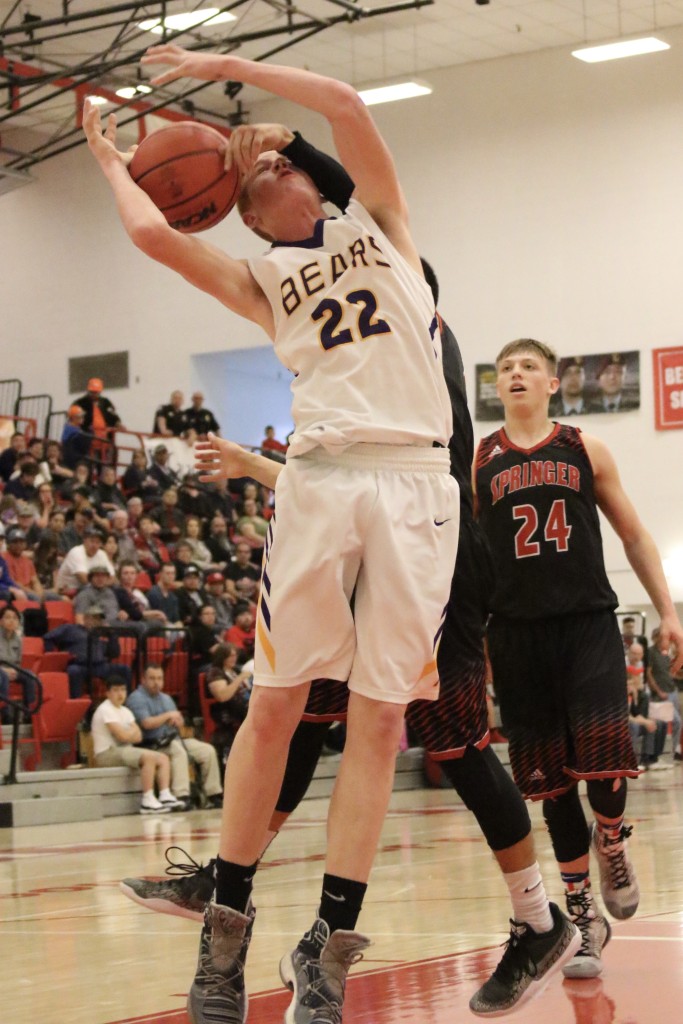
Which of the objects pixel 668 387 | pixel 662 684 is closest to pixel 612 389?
pixel 668 387

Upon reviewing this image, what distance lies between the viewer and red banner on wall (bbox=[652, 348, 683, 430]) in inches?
790

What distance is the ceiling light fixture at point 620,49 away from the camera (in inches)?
751

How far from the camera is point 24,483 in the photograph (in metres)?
16.6

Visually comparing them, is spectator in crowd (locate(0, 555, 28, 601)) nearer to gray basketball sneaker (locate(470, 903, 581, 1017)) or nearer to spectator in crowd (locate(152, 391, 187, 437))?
spectator in crowd (locate(152, 391, 187, 437))

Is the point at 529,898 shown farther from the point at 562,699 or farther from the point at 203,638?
the point at 203,638

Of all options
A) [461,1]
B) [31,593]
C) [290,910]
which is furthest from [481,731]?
[461,1]

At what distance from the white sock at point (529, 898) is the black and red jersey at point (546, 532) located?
101 centimetres

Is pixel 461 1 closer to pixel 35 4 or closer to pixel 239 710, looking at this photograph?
pixel 35 4

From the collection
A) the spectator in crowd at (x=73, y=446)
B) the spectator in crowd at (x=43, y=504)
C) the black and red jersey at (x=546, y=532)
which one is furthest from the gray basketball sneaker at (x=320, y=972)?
the spectator in crowd at (x=73, y=446)

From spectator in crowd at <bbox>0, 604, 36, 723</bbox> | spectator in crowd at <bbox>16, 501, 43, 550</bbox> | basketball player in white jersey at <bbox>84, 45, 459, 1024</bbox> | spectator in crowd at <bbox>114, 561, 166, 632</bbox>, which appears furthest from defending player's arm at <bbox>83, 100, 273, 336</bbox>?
spectator in crowd at <bbox>16, 501, 43, 550</bbox>

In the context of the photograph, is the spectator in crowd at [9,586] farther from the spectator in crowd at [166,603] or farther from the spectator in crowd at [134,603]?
the spectator in crowd at [166,603]

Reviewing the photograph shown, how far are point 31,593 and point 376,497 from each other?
1153cm

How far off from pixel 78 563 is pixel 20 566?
0.60 m

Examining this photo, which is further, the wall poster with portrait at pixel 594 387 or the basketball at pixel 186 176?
the wall poster with portrait at pixel 594 387
